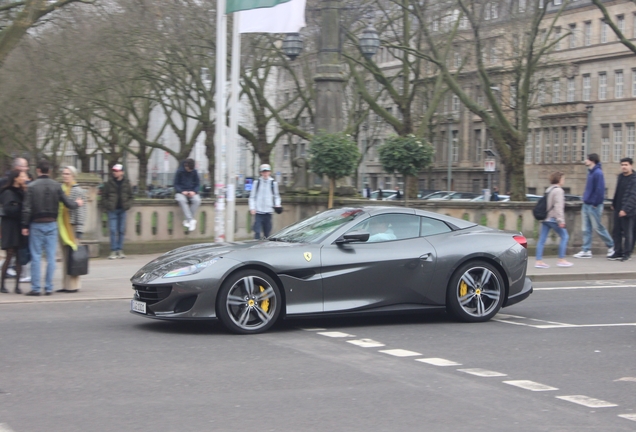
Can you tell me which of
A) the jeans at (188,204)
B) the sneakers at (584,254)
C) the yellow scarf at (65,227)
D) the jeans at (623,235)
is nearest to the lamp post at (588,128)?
the sneakers at (584,254)

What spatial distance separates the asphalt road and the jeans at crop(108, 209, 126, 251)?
6499 mm

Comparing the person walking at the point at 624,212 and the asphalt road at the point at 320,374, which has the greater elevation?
the person walking at the point at 624,212

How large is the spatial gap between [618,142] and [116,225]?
194 feet

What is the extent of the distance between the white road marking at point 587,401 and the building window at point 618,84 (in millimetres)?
67215

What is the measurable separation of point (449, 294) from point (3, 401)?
Result: 5.33 m

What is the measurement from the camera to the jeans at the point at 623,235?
57.7ft

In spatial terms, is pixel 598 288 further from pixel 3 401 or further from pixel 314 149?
pixel 3 401

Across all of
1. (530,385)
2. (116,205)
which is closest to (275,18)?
(116,205)

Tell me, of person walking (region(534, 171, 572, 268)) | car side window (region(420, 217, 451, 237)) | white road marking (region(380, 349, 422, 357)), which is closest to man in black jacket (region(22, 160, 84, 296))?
car side window (region(420, 217, 451, 237))

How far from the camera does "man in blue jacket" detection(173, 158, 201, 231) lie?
18297mm

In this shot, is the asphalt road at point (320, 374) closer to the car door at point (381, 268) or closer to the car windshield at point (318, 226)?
the car door at point (381, 268)

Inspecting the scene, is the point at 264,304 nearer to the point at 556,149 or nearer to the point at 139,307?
the point at 139,307

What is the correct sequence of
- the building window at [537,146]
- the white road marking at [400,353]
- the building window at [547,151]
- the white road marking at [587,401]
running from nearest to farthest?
1. the white road marking at [587,401]
2. the white road marking at [400,353]
3. the building window at [547,151]
4. the building window at [537,146]

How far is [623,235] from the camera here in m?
18.0
